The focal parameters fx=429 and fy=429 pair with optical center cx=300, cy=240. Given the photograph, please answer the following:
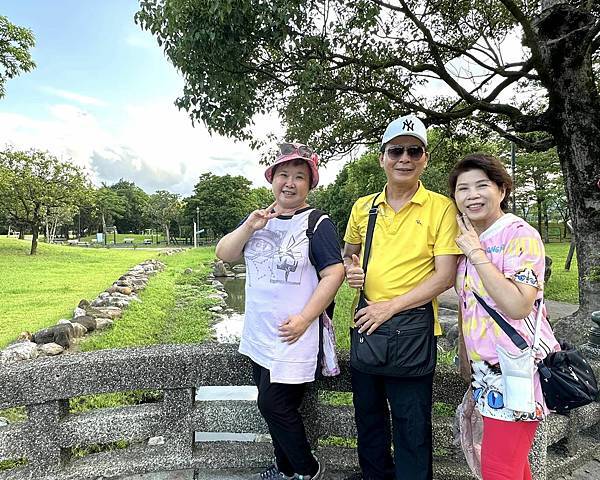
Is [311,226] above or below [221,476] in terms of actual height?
above

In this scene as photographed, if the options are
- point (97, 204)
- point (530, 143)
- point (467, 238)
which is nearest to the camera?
point (467, 238)

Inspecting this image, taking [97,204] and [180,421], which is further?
[97,204]

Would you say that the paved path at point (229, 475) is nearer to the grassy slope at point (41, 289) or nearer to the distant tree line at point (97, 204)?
the grassy slope at point (41, 289)

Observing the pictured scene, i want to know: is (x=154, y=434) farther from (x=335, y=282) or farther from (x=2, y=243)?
(x=2, y=243)

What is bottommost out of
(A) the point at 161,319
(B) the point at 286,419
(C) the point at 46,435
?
(A) the point at 161,319

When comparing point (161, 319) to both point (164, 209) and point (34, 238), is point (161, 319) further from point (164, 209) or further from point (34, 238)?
point (164, 209)

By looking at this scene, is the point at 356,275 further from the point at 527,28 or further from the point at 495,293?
the point at 527,28

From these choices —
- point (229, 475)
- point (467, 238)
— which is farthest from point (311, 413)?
point (467, 238)

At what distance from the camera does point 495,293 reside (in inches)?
65.7

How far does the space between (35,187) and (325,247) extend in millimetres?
25525

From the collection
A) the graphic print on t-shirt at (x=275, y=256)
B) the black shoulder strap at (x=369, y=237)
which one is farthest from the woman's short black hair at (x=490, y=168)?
the graphic print on t-shirt at (x=275, y=256)

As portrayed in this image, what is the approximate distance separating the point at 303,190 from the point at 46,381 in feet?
5.72

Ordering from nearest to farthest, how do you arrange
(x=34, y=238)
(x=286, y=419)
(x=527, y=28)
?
(x=286, y=419)
(x=527, y=28)
(x=34, y=238)

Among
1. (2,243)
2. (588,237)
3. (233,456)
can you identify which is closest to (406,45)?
(588,237)
